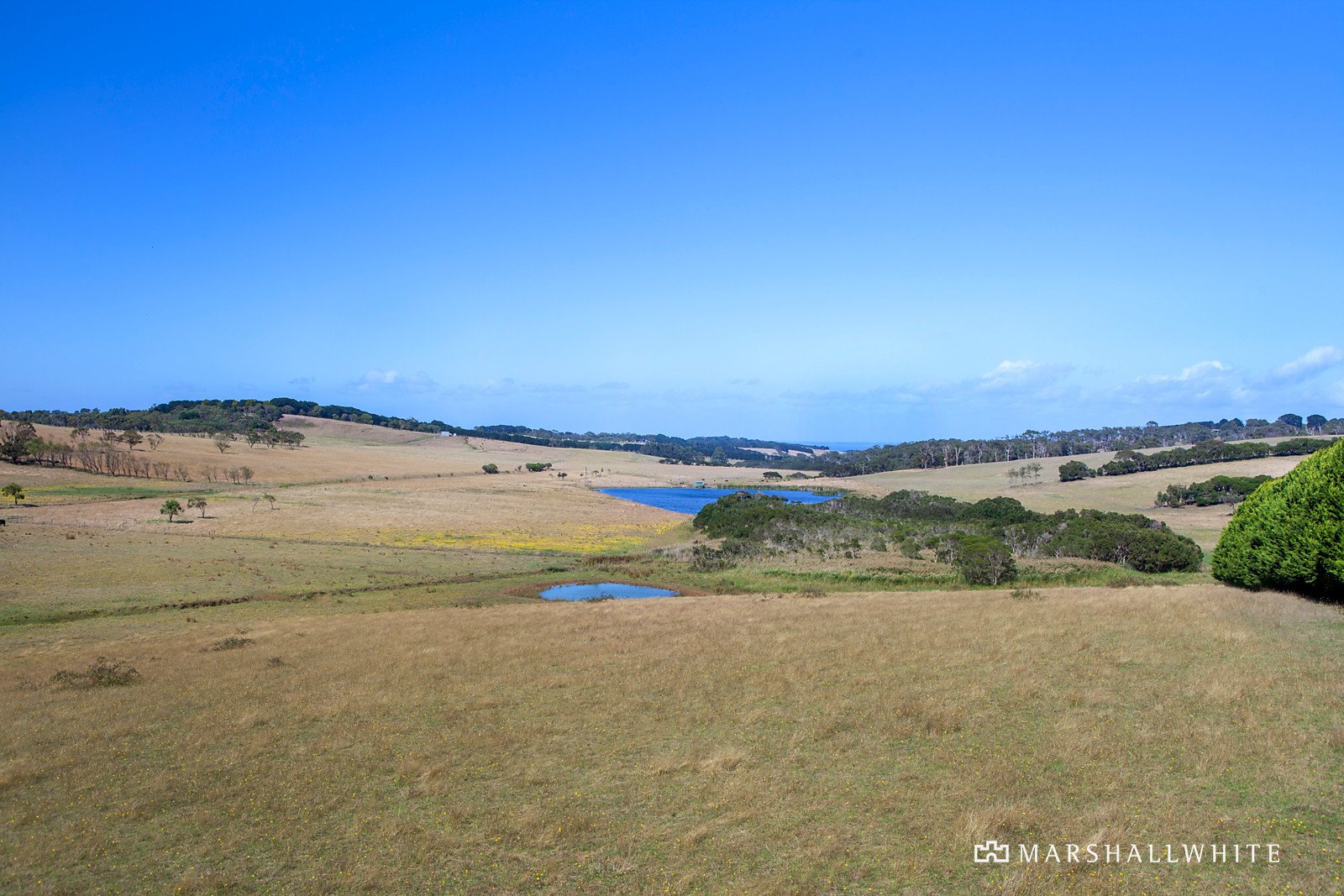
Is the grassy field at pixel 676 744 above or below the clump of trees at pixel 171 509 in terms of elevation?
below

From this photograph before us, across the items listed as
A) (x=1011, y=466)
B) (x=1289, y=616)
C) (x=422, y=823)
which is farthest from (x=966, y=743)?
(x=1011, y=466)

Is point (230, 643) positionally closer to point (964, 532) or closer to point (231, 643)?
point (231, 643)

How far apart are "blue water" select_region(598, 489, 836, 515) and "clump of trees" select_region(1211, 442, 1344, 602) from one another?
90652mm

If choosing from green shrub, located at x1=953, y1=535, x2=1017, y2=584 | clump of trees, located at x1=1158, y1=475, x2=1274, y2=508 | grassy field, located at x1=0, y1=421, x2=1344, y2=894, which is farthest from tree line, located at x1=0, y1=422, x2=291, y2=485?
clump of trees, located at x1=1158, y1=475, x2=1274, y2=508

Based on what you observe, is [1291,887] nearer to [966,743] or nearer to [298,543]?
[966,743]

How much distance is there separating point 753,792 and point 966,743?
4.62 meters

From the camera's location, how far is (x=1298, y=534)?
2583 centimetres

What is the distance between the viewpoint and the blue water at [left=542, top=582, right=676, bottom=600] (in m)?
44.4

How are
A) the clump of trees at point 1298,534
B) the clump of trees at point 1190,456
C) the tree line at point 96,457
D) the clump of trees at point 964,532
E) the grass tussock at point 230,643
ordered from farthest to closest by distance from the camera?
1. the clump of trees at point 1190,456
2. the tree line at point 96,457
3. the clump of trees at point 964,532
4. the grass tussock at point 230,643
5. the clump of trees at point 1298,534

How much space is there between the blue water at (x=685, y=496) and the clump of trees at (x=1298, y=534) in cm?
9065

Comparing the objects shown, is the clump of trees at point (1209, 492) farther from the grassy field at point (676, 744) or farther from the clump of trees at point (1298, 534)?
the clump of trees at point (1298, 534)

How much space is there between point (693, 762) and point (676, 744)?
116 cm

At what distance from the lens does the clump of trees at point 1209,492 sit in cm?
8762

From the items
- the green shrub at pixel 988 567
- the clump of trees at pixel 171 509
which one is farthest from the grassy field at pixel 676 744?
the clump of trees at pixel 171 509
